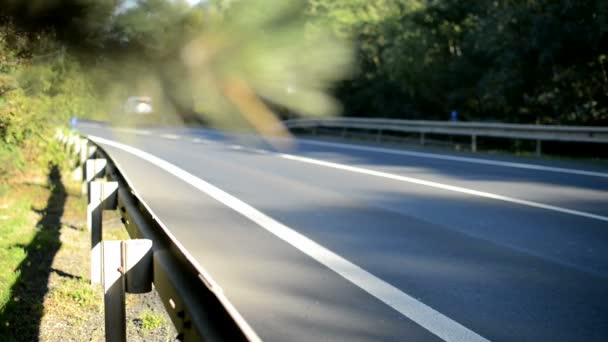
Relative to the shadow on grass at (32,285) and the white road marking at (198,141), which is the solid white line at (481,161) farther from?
the shadow on grass at (32,285)

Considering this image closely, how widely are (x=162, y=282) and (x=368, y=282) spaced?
305cm

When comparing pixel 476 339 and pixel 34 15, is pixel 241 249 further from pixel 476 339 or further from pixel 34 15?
pixel 34 15

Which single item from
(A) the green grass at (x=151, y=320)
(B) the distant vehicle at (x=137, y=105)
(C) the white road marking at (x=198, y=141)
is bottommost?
(C) the white road marking at (x=198, y=141)

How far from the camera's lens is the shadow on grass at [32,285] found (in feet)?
17.2

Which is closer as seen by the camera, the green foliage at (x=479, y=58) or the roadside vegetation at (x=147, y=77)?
the roadside vegetation at (x=147, y=77)

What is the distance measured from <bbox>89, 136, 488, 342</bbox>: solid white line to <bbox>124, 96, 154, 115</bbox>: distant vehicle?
6.76ft

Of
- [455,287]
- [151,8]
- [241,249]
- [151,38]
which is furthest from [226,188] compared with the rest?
[151,8]

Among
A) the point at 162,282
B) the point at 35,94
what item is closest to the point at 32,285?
the point at 35,94

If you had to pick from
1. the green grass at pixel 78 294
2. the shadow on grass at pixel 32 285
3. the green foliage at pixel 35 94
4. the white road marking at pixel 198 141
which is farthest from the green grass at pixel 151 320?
the white road marking at pixel 198 141

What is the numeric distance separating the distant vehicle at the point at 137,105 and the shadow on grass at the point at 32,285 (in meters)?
1.58

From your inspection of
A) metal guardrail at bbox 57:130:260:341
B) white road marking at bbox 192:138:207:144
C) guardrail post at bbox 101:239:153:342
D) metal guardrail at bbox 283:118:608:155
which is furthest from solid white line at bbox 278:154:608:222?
white road marking at bbox 192:138:207:144

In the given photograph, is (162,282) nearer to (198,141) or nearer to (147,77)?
(147,77)

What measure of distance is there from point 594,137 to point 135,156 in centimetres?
1081

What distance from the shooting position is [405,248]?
7.49 metres
